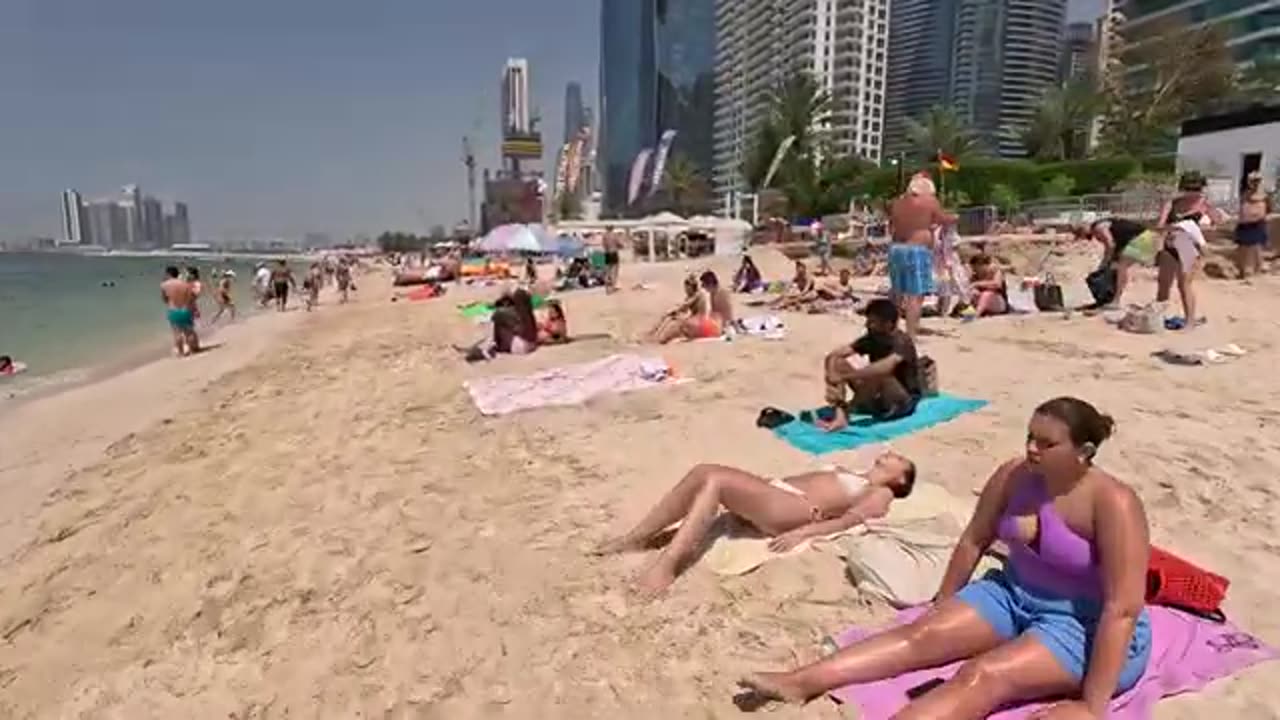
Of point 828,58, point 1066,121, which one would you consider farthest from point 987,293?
point 828,58

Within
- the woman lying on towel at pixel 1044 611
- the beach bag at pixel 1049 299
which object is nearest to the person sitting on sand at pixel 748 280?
the beach bag at pixel 1049 299

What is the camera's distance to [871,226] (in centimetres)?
2508

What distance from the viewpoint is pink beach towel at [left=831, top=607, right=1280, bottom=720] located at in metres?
2.43

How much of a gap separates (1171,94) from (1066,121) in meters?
4.99

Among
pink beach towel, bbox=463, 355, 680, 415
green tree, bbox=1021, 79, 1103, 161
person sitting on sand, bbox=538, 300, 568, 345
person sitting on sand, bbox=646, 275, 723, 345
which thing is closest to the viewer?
pink beach towel, bbox=463, 355, 680, 415

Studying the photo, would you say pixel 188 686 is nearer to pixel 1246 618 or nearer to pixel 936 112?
pixel 1246 618

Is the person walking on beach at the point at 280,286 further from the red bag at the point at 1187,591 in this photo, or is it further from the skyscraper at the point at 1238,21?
the skyscraper at the point at 1238,21

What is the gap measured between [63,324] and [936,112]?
44.9 metres

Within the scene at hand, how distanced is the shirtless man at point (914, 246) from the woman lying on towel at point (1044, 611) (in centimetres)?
579

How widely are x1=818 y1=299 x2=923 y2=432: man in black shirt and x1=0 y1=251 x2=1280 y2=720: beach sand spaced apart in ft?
1.13

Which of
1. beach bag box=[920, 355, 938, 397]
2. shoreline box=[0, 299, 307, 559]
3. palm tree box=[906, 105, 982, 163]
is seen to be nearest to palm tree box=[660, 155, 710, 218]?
palm tree box=[906, 105, 982, 163]

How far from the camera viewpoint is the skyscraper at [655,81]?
119 meters

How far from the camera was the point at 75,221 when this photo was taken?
7333 inches

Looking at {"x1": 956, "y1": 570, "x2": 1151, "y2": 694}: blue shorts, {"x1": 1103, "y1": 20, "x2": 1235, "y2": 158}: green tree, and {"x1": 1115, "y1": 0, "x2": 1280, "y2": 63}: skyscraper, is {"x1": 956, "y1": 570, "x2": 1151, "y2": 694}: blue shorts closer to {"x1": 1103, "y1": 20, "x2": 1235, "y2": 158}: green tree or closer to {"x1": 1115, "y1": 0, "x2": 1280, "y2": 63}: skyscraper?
{"x1": 1103, "y1": 20, "x2": 1235, "y2": 158}: green tree
